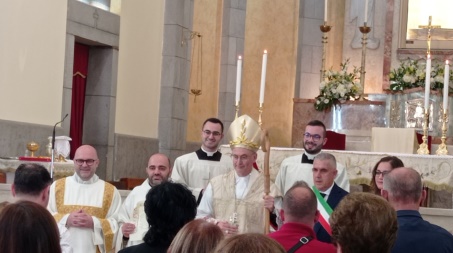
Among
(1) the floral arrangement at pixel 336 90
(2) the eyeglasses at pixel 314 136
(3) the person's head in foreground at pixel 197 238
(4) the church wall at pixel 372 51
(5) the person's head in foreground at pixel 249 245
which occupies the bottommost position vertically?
(3) the person's head in foreground at pixel 197 238

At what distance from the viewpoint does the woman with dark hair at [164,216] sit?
14.1 feet

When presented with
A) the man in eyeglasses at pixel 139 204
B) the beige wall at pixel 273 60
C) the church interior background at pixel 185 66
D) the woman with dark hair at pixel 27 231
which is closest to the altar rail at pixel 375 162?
the man in eyeglasses at pixel 139 204

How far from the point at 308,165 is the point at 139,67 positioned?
7191 mm

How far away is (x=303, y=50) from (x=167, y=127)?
3836 mm

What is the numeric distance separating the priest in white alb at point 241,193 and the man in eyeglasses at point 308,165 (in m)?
0.64

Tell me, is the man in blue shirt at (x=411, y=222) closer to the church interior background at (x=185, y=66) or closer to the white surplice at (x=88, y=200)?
the white surplice at (x=88, y=200)

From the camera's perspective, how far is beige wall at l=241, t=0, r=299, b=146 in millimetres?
17688

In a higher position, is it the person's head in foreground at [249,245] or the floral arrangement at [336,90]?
the floral arrangement at [336,90]

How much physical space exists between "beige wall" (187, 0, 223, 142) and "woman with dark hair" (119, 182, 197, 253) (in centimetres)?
1267

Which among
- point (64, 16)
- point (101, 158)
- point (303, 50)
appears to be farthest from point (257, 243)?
point (303, 50)

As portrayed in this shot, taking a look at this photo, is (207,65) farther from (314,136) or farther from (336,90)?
(314,136)

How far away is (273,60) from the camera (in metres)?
17.9

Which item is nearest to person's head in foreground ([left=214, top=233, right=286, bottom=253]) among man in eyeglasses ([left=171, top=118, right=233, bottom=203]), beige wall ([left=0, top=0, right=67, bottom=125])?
man in eyeglasses ([left=171, top=118, right=233, bottom=203])

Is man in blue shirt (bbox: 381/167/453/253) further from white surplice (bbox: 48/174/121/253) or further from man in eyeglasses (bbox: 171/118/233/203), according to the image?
man in eyeglasses (bbox: 171/118/233/203)
